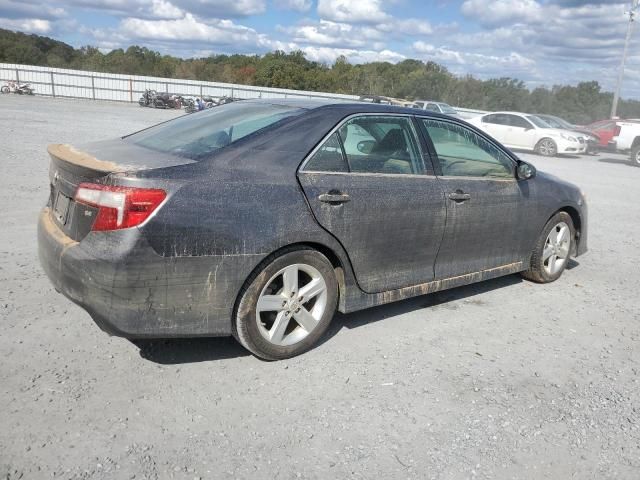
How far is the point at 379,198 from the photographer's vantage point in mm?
3867

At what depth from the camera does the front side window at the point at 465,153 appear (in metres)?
4.45

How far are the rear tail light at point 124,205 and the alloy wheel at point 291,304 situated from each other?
2.81 ft

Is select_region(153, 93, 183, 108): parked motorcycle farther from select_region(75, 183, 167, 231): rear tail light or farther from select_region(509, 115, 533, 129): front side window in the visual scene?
select_region(75, 183, 167, 231): rear tail light

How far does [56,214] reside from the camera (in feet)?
11.6

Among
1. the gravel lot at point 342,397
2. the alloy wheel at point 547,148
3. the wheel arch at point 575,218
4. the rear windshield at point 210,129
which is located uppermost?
the rear windshield at point 210,129

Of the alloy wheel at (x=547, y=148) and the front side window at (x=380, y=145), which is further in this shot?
the alloy wheel at (x=547, y=148)

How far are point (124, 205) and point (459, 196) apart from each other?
2.55 meters

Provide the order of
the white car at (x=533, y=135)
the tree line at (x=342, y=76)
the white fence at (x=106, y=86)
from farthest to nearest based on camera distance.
→ the tree line at (x=342, y=76) → the white fence at (x=106, y=86) → the white car at (x=533, y=135)

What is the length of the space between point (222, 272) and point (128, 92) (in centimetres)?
4801

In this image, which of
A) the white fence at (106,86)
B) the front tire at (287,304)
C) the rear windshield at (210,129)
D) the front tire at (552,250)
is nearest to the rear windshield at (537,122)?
the front tire at (552,250)

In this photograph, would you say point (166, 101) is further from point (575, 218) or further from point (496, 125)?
point (575, 218)

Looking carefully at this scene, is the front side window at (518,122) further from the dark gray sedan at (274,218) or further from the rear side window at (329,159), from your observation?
the rear side window at (329,159)

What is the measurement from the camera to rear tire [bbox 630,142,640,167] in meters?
20.7

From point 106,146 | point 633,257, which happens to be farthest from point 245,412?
point 633,257
